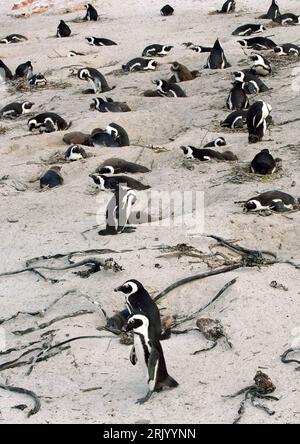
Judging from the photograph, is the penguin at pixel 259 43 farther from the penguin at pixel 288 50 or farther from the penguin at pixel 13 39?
the penguin at pixel 13 39

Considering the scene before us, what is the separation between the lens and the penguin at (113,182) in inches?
299

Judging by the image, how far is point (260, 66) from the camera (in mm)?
10820

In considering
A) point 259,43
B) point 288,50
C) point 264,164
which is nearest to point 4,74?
point 259,43

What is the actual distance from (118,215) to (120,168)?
177 cm

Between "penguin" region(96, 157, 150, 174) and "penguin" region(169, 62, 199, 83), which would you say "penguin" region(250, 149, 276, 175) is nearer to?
"penguin" region(96, 157, 150, 174)

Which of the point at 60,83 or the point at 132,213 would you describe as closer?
the point at 132,213

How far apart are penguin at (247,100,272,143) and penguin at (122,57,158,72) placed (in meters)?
3.66

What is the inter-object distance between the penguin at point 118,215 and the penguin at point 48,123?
119 inches

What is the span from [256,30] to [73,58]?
2.80 m

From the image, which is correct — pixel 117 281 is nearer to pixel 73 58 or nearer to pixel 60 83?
pixel 60 83

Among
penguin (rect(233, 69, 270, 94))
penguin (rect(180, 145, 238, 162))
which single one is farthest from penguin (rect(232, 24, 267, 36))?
penguin (rect(180, 145, 238, 162))

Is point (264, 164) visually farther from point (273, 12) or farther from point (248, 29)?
point (273, 12)

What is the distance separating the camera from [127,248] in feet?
20.2

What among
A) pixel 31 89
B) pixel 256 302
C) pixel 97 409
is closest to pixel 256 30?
pixel 31 89
